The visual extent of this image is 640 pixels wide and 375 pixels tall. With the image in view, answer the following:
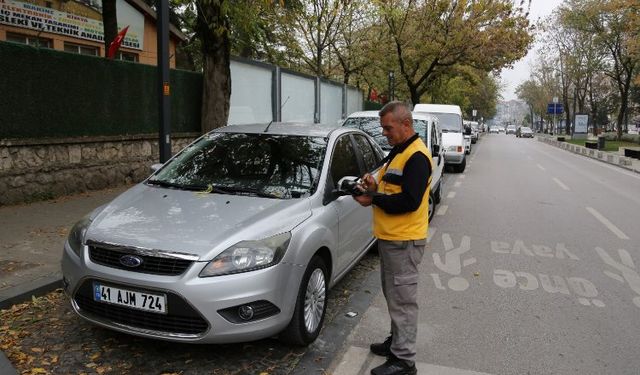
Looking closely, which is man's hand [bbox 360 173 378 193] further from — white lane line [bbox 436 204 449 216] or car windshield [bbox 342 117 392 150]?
white lane line [bbox 436 204 449 216]

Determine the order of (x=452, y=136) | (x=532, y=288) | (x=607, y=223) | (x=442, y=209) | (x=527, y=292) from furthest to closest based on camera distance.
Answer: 1. (x=452, y=136)
2. (x=442, y=209)
3. (x=607, y=223)
4. (x=532, y=288)
5. (x=527, y=292)

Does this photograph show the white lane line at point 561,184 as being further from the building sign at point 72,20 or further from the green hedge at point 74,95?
the building sign at point 72,20

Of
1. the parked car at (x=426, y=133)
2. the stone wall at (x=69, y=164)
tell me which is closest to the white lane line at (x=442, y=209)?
the parked car at (x=426, y=133)

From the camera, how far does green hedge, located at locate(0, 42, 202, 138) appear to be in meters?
8.31

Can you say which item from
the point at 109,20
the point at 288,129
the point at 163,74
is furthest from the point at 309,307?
the point at 109,20

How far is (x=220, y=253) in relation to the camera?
3.34 m

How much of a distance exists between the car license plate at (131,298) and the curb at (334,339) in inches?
Result: 38.8

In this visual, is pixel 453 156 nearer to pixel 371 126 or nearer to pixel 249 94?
pixel 249 94

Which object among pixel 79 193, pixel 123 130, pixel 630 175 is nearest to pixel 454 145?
pixel 630 175

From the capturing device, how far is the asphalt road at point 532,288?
390cm

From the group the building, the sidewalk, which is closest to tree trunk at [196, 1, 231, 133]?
the sidewalk

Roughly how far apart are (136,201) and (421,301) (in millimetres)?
2718

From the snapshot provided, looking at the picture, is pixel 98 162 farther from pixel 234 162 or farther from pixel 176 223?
pixel 176 223

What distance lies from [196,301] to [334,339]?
132cm
